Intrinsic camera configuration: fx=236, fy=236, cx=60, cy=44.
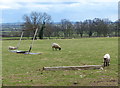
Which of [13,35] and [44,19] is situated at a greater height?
[44,19]

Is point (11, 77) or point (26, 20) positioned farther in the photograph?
point (26, 20)

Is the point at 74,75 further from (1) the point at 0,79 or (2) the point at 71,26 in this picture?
(2) the point at 71,26

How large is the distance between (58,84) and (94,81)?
1.39 m

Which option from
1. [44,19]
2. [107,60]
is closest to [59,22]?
[44,19]

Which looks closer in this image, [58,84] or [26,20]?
[58,84]

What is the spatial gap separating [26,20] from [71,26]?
A: 26.3m

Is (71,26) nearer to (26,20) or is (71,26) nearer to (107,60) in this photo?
(26,20)

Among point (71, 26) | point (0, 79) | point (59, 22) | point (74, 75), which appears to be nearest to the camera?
point (0, 79)

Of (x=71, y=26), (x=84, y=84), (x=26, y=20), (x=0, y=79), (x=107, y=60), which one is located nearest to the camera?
(x=84, y=84)

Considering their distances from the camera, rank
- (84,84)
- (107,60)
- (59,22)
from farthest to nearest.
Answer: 1. (59,22)
2. (107,60)
3. (84,84)

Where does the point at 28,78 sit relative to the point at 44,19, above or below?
below

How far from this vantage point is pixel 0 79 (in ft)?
30.6

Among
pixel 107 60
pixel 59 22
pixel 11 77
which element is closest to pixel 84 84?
pixel 11 77

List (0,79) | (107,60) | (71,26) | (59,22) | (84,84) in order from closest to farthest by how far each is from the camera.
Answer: (84,84) → (0,79) → (107,60) → (71,26) → (59,22)
